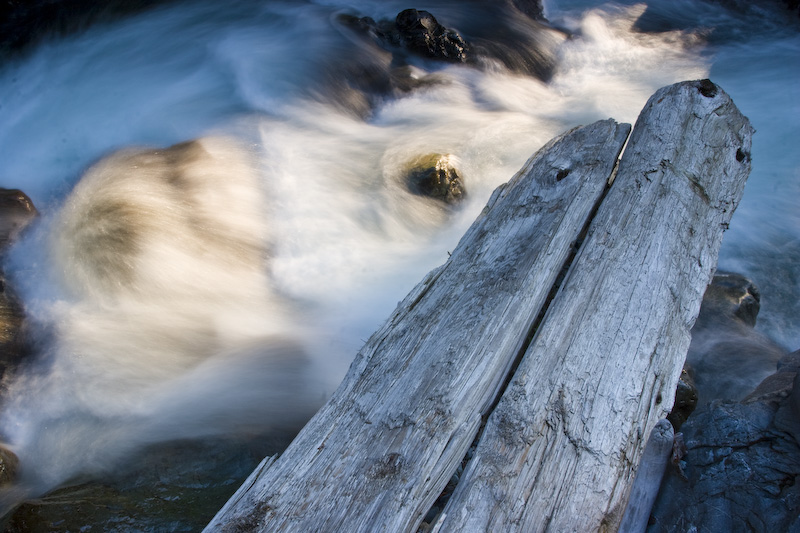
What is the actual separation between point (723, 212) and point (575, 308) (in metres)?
1.14

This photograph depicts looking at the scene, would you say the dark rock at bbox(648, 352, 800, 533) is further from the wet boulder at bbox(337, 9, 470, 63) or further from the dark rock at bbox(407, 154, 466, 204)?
the wet boulder at bbox(337, 9, 470, 63)

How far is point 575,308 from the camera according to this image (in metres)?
2.07

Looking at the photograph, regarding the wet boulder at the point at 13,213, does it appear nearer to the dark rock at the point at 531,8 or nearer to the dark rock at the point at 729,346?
the dark rock at the point at 729,346

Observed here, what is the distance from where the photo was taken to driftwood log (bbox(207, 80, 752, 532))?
1.64 metres

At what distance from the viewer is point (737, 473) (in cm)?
186

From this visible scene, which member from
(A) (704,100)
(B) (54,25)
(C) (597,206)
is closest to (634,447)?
(C) (597,206)

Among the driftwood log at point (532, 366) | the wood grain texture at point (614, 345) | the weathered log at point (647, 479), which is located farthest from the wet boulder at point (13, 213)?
the weathered log at point (647, 479)

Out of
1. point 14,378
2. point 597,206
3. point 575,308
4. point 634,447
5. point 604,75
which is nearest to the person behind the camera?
point 634,447

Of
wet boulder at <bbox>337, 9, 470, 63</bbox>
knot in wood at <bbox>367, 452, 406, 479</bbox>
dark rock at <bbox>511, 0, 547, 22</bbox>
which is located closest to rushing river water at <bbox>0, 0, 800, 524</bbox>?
wet boulder at <bbox>337, 9, 470, 63</bbox>

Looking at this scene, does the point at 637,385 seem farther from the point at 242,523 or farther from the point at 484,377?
the point at 242,523

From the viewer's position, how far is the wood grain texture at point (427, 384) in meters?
1.62

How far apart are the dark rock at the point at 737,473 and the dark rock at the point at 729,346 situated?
1382 millimetres

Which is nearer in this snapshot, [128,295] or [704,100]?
[704,100]

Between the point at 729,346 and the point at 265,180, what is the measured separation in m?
4.00
